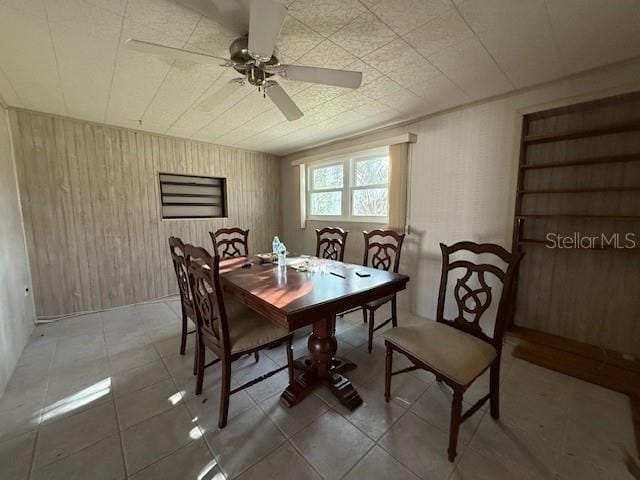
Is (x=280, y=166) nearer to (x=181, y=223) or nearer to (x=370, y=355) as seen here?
(x=181, y=223)

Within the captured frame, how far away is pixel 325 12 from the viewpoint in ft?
4.15

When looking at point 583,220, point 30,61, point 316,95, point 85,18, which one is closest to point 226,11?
point 85,18

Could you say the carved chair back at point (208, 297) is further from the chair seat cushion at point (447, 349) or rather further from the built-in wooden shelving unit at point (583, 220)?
the built-in wooden shelving unit at point (583, 220)

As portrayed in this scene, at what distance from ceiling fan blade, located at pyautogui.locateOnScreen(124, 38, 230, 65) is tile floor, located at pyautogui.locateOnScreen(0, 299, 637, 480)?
6.44 ft

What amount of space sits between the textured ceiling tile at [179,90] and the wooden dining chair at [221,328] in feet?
4.12

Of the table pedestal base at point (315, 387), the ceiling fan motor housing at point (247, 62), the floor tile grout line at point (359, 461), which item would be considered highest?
the ceiling fan motor housing at point (247, 62)

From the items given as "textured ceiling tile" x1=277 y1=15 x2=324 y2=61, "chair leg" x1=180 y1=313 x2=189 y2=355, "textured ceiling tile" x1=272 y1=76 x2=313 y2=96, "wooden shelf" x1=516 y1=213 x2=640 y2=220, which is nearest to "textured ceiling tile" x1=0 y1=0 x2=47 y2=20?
"textured ceiling tile" x1=277 y1=15 x2=324 y2=61

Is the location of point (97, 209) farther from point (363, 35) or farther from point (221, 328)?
point (363, 35)

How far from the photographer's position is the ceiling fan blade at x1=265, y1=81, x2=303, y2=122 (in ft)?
5.22

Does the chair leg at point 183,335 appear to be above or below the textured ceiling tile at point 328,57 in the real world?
below

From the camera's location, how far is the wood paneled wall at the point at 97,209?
2645mm

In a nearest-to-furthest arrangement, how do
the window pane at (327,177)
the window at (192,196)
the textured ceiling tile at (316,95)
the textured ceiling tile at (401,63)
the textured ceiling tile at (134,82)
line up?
the textured ceiling tile at (401,63) → the textured ceiling tile at (134,82) → the textured ceiling tile at (316,95) → the window at (192,196) → the window pane at (327,177)

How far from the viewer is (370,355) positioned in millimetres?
Result: 2127

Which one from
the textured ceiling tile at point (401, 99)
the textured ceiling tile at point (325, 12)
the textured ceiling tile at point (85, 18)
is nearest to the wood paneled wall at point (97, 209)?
the textured ceiling tile at point (85, 18)
